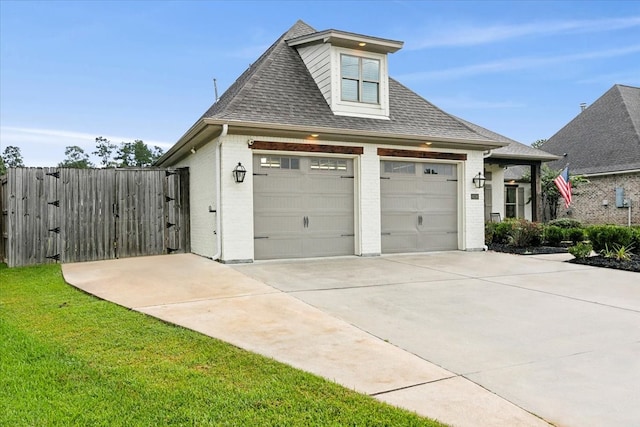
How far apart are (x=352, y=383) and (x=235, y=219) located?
20.9 feet

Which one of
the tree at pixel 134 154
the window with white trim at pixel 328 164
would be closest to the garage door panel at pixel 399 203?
the window with white trim at pixel 328 164

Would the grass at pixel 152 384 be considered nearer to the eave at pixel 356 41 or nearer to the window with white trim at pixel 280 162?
the window with white trim at pixel 280 162

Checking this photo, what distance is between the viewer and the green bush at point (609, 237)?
9383 millimetres

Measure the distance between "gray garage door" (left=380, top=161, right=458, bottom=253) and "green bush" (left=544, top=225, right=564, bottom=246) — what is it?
349 cm

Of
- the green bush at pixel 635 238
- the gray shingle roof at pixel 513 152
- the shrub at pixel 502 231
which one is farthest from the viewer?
the gray shingle roof at pixel 513 152

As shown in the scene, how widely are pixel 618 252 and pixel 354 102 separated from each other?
677cm

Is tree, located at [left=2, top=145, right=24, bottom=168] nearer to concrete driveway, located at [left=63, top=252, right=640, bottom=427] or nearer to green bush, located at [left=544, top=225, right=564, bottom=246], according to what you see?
concrete driveway, located at [left=63, top=252, right=640, bottom=427]

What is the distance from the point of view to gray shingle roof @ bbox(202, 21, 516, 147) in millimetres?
9351

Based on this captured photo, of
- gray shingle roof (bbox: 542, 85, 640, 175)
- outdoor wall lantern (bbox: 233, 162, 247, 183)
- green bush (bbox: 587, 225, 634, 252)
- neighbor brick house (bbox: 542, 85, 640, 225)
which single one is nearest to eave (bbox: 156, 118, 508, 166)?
outdoor wall lantern (bbox: 233, 162, 247, 183)

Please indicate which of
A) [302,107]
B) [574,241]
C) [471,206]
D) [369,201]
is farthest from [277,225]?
[574,241]

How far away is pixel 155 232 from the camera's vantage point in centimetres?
1023

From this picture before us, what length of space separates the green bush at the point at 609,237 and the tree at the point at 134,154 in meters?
37.8

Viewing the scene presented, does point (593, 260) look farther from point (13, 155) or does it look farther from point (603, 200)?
point (13, 155)

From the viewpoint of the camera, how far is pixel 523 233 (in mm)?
12266
